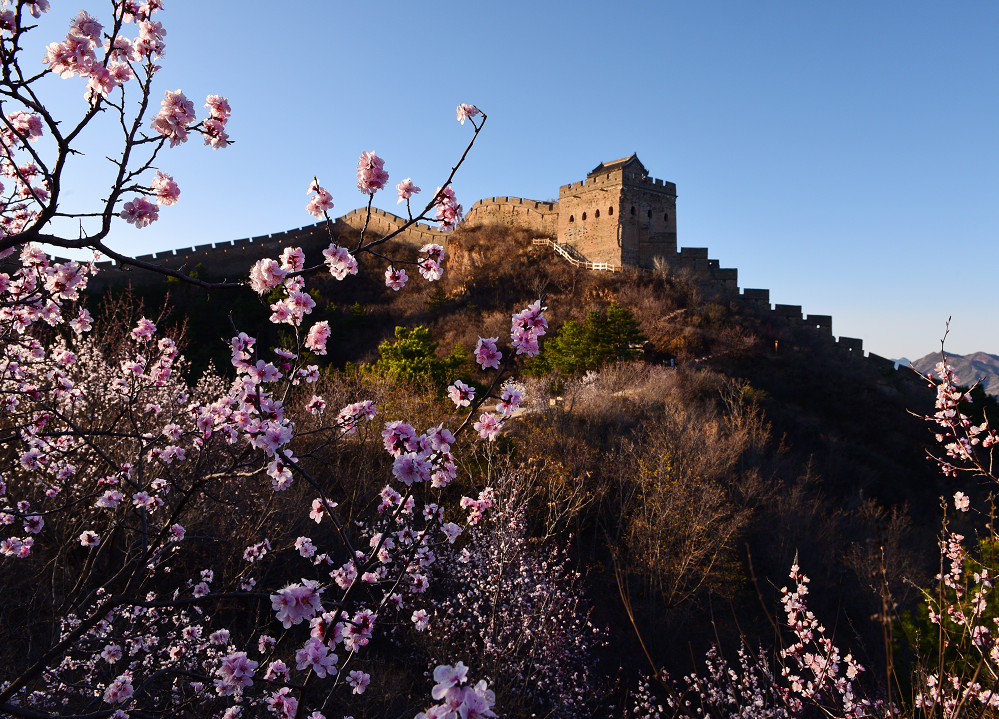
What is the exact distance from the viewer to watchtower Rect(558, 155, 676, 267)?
2920cm

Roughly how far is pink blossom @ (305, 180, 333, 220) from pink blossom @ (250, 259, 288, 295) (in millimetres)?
546

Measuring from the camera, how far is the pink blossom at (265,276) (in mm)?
2430

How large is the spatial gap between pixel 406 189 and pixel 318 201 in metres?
0.53

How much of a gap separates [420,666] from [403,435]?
246 inches

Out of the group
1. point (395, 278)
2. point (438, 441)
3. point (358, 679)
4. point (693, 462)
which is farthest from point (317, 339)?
point (693, 462)

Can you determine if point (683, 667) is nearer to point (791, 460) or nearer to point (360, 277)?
point (791, 460)

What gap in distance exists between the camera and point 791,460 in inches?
624

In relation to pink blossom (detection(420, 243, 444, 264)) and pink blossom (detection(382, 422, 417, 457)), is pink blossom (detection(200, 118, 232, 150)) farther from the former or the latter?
pink blossom (detection(382, 422, 417, 457))

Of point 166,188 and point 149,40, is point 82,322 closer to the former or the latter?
point 166,188

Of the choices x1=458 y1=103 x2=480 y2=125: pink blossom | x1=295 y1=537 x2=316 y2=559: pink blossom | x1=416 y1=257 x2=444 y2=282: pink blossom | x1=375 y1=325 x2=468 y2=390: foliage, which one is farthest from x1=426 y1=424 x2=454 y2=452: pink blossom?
x1=375 y1=325 x2=468 y2=390: foliage

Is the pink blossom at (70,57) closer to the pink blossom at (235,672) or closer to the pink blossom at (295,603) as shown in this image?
the pink blossom at (295,603)

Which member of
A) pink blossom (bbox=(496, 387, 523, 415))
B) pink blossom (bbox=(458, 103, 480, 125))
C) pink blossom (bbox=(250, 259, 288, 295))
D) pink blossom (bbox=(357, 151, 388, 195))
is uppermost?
pink blossom (bbox=(458, 103, 480, 125))

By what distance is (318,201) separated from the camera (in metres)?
2.95

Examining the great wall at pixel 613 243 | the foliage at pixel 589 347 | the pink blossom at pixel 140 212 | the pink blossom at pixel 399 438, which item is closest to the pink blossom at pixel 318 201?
the pink blossom at pixel 140 212
